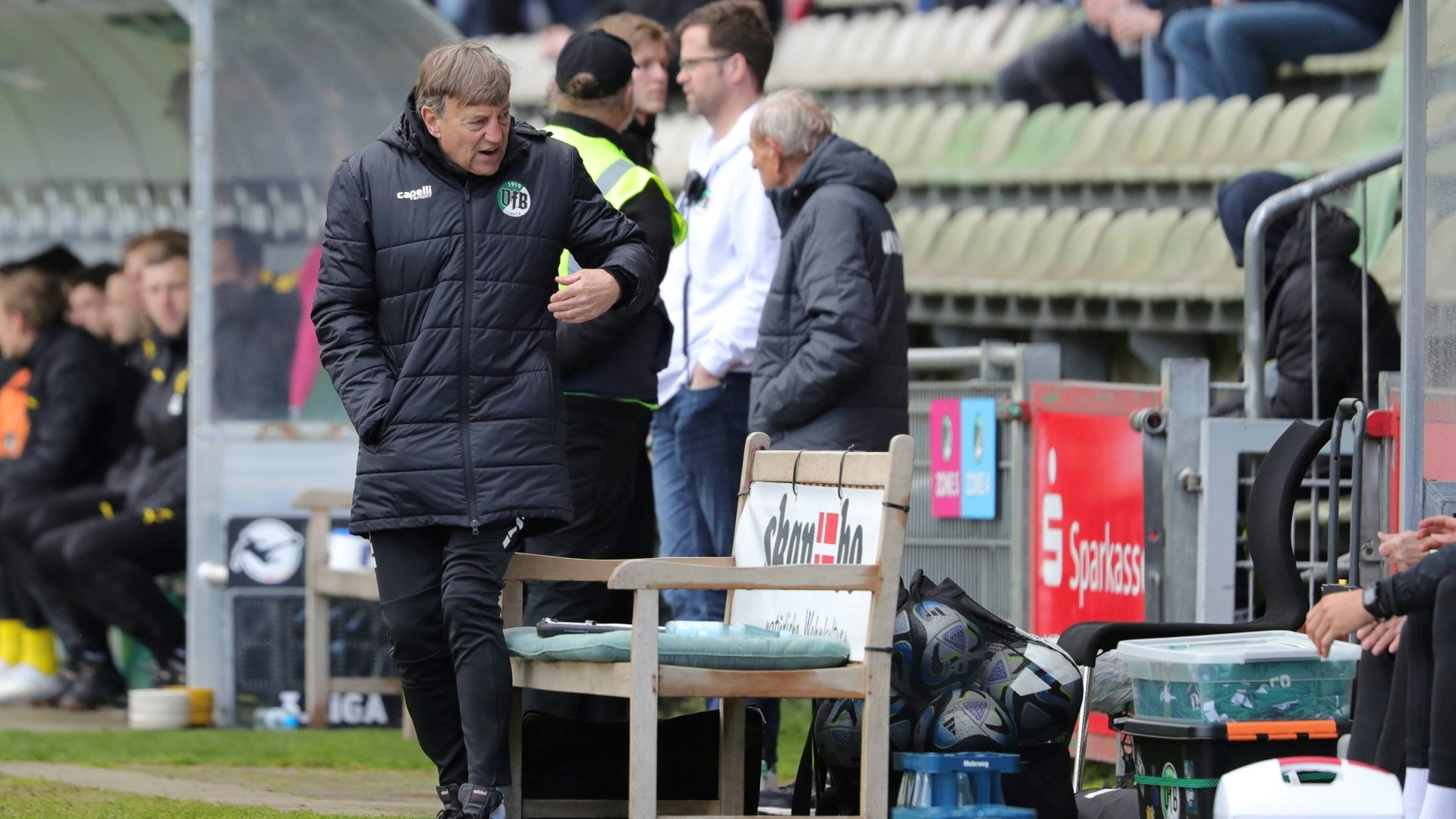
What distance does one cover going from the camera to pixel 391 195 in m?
4.93

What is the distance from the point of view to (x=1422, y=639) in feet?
14.4

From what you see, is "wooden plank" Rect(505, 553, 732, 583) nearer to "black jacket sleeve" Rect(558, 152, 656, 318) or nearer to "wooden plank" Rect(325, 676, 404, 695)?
"black jacket sleeve" Rect(558, 152, 656, 318)

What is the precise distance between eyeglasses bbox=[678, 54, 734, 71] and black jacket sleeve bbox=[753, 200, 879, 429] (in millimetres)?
884

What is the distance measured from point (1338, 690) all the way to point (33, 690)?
22.5 ft

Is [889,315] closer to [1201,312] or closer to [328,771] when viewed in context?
[328,771]

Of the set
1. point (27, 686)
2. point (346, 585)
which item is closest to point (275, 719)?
point (346, 585)

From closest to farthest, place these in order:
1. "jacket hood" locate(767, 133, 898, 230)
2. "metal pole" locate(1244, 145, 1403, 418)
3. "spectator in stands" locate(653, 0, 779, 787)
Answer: "jacket hood" locate(767, 133, 898, 230) → "spectator in stands" locate(653, 0, 779, 787) → "metal pole" locate(1244, 145, 1403, 418)

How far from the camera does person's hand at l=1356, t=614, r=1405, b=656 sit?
4.56 m

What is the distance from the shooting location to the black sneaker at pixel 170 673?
944cm

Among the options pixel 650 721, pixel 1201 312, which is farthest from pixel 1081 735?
pixel 1201 312

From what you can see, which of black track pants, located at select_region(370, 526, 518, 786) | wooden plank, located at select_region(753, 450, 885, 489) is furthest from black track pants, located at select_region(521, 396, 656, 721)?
black track pants, located at select_region(370, 526, 518, 786)

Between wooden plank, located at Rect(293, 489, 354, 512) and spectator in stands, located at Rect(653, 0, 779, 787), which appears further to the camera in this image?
wooden plank, located at Rect(293, 489, 354, 512)

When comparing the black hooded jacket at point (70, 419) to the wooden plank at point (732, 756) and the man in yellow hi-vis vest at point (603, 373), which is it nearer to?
the man in yellow hi-vis vest at point (603, 373)

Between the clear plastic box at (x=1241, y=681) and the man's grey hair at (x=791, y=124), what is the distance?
1.98 metres
